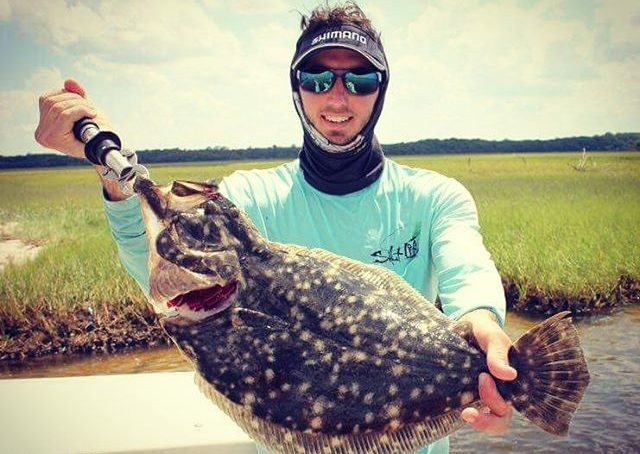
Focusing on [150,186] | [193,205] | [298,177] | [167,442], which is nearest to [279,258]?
[193,205]

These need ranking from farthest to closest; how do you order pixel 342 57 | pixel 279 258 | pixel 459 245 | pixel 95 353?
pixel 95 353 < pixel 342 57 < pixel 459 245 < pixel 279 258

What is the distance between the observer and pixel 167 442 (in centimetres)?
420

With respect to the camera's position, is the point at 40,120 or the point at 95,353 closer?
the point at 40,120

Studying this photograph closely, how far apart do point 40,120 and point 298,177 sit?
1.43 metres

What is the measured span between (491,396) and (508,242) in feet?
46.1

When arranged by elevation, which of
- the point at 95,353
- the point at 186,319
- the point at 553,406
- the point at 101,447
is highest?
the point at 186,319

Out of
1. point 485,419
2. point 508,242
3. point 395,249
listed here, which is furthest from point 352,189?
point 508,242

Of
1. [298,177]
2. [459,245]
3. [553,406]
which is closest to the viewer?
[553,406]

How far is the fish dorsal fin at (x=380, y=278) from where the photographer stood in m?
2.30

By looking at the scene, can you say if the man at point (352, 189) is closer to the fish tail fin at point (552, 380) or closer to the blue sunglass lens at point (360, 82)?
the blue sunglass lens at point (360, 82)

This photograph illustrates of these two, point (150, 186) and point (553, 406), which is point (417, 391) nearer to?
point (553, 406)

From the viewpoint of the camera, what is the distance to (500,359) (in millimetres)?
2145

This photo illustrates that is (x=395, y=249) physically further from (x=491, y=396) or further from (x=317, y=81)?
(x=491, y=396)

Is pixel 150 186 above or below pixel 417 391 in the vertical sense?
above
